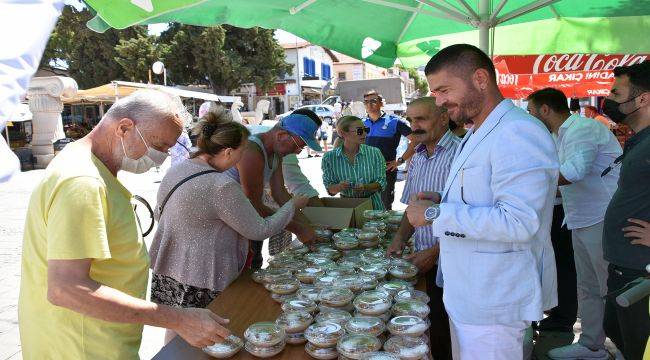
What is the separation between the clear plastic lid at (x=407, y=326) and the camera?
1.54 m

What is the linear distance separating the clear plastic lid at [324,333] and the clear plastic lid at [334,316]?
0.03 meters

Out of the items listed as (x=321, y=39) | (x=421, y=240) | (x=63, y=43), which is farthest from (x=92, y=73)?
(x=421, y=240)

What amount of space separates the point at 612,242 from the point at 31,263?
8.67 ft

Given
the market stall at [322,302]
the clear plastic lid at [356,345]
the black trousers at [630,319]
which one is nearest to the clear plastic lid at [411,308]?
the market stall at [322,302]

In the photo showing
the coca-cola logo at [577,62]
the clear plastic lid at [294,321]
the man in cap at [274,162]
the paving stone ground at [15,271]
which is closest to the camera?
the clear plastic lid at [294,321]

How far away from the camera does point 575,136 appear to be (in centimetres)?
298

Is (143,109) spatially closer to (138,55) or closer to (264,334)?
(264,334)

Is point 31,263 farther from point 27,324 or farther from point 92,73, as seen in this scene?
point 92,73

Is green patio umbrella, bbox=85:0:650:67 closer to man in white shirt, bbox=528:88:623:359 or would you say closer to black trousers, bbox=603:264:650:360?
man in white shirt, bbox=528:88:623:359

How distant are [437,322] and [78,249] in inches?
77.2

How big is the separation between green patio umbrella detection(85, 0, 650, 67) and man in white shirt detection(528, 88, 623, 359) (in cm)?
104

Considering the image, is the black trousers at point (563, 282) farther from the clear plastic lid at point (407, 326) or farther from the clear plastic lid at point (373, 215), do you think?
the clear plastic lid at point (407, 326)

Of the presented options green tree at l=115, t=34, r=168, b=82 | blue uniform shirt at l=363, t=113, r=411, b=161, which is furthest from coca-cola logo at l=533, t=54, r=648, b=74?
green tree at l=115, t=34, r=168, b=82

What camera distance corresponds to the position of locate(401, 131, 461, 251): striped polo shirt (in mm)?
2541
